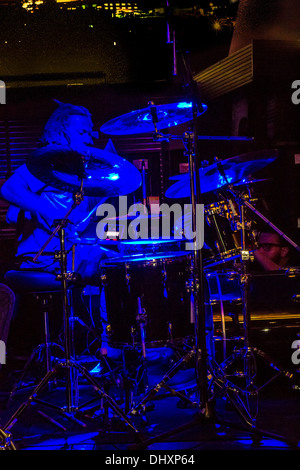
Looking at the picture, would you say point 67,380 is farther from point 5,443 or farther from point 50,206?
point 50,206

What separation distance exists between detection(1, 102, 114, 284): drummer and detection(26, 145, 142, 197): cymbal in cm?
94

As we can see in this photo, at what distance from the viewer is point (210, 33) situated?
630cm

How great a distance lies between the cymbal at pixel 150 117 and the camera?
10.9 feet

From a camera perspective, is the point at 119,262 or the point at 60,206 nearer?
the point at 119,262

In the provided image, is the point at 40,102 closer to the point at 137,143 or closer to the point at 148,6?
the point at 137,143

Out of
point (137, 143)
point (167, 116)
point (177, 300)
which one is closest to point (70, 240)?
point (177, 300)

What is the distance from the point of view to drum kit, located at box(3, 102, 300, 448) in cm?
333
